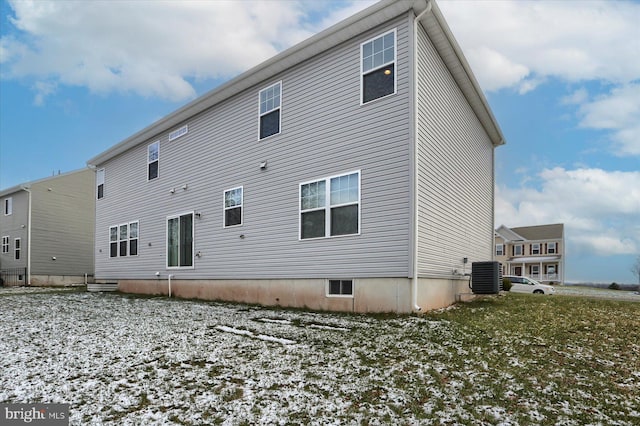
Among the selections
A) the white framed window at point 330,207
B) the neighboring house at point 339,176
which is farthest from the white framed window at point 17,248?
the white framed window at point 330,207

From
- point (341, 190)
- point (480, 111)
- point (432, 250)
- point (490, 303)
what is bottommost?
point (490, 303)

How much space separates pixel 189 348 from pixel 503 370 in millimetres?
4038

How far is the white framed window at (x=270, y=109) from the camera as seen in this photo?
1041cm

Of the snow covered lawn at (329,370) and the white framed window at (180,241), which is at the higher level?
Answer: the white framed window at (180,241)

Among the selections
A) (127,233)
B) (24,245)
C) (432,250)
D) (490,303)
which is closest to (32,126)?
(24,245)

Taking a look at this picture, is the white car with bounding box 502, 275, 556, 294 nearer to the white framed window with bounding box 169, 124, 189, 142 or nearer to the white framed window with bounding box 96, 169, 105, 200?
the white framed window with bounding box 169, 124, 189, 142

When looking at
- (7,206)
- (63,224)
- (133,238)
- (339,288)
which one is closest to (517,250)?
(133,238)

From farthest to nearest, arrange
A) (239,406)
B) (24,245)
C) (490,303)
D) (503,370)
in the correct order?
(24,245)
(490,303)
(503,370)
(239,406)

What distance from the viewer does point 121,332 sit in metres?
6.62

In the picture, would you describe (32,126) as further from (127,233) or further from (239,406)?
(239,406)

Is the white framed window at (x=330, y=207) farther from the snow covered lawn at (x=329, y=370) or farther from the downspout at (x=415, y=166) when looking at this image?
the snow covered lawn at (x=329, y=370)

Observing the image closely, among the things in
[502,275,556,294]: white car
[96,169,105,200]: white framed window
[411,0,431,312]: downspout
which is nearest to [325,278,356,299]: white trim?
[411,0,431,312]: downspout

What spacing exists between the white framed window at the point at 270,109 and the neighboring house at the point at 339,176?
4 cm

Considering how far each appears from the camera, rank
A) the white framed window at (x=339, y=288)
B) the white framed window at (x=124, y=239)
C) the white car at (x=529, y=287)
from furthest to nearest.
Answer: the white car at (x=529, y=287) → the white framed window at (x=124, y=239) → the white framed window at (x=339, y=288)
